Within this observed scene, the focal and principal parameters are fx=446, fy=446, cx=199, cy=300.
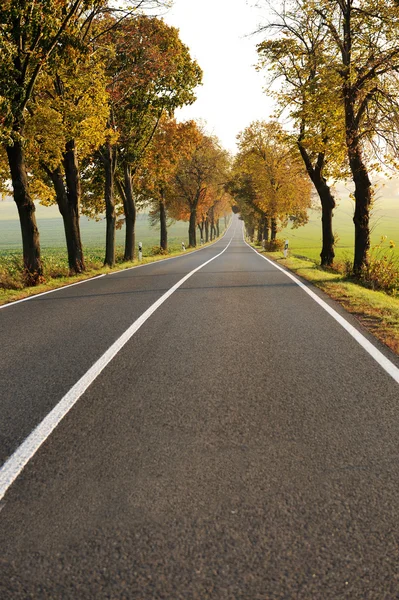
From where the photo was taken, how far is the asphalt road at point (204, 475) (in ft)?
6.57

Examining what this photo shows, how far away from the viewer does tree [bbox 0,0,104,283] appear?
10.8 m

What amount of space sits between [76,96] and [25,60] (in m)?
2.29

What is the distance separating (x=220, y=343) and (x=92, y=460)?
3.29m

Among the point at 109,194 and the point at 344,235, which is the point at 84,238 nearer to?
the point at 344,235

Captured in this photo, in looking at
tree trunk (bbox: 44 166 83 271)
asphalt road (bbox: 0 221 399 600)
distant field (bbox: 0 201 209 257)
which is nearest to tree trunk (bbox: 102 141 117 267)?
tree trunk (bbox: 44 166 83 271)

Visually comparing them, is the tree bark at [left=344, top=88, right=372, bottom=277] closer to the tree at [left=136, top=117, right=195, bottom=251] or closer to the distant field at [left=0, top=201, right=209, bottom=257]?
the tree at [left=136, top=117, right=195, bottom=251]

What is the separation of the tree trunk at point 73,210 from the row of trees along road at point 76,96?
0.04 metres

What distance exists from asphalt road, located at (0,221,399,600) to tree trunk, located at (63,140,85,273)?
1244 centimetres

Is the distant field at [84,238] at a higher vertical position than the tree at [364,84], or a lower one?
lower

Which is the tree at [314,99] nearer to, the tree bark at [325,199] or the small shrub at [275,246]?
the tree bark at [325,199]

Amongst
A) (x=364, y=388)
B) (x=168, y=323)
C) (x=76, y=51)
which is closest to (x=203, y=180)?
(x=76, y=51)

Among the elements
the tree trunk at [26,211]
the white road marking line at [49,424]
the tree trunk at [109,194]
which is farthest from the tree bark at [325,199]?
the white road marking line at [49,424]

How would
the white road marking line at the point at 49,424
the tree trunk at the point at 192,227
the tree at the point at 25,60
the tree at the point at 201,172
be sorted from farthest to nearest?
1. the tree trunk at the point at 192,227
2. the tree at the point at 201,172
3. the tree at the point at 25,60
4. the white road marking line at the point at 49,424

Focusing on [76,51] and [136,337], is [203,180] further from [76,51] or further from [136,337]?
[136,337]
